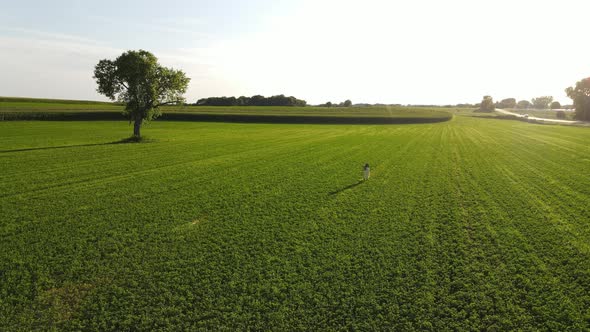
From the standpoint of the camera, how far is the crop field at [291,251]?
22.7 feet

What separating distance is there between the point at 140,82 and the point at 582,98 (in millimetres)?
131843

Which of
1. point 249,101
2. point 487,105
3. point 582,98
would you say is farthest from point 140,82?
point 487,105

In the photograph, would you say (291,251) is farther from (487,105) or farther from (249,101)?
(487,105)

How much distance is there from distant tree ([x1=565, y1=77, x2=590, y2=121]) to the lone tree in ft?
413

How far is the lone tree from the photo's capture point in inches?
1364

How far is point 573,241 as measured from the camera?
10312 millimetres

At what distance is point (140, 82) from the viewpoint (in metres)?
35.8

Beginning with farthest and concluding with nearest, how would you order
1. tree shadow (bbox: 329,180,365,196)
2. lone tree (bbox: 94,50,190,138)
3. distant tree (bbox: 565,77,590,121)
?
distant tree (bbox: 565,77,590,121)
lone tree (bbox: 94,50,190,138)
tree shadow (bbox: 329,180,365,196)

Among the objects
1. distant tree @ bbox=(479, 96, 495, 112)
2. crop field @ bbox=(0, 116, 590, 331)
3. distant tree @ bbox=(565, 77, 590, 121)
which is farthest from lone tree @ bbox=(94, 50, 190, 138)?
distant tree @ bbox=(479, 96, 495, 112)

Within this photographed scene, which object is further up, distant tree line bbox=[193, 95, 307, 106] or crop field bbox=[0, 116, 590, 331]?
distant tree line bbox=[193, 95, 307, 106]

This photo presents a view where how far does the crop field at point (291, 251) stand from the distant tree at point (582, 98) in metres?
114

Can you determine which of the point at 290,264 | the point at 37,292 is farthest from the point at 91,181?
the point at 290,264

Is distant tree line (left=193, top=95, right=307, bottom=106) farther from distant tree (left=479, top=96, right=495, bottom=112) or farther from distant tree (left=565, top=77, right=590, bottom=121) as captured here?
distant tree (left=479, top=96, right=495, bottom=112)

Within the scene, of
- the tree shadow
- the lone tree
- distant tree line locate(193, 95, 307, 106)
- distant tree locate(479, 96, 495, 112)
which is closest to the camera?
the tree shadow
